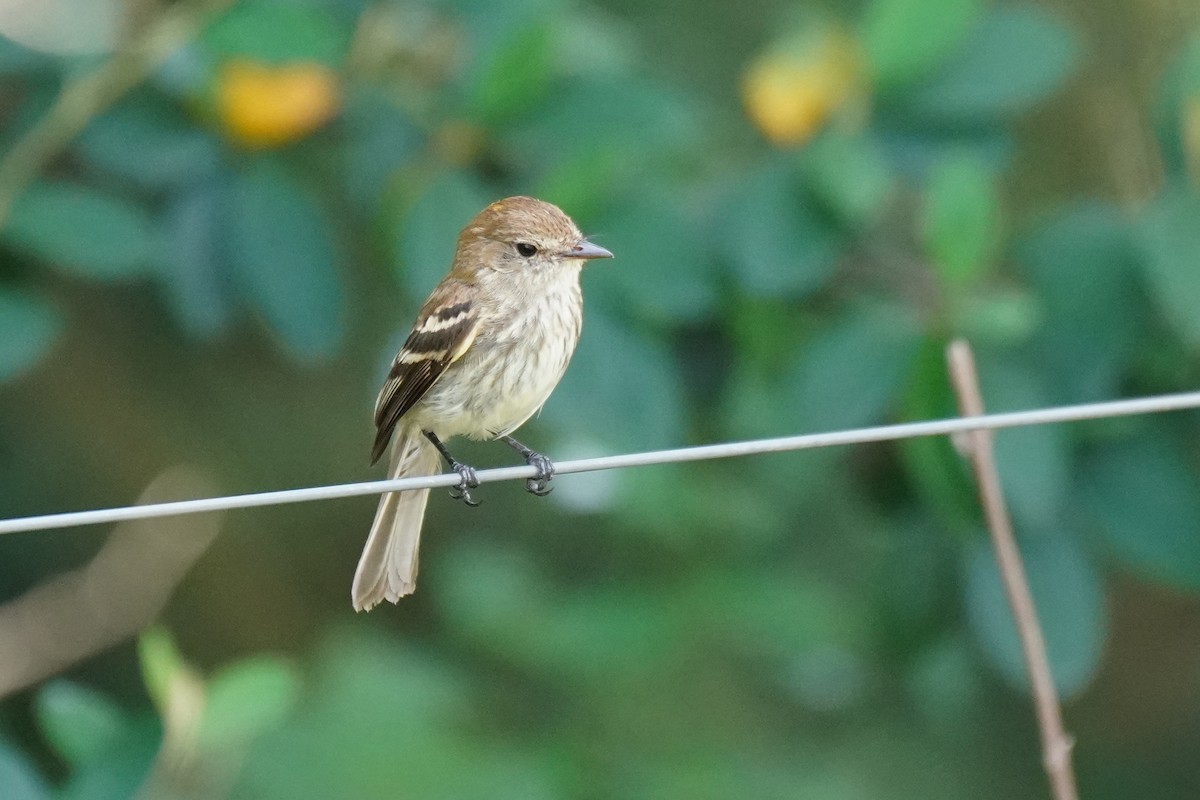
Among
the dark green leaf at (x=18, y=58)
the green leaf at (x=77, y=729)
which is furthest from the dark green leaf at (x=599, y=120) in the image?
the green leaf at (x=77, y=729)

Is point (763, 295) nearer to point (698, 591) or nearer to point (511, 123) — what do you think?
point (511, 123)

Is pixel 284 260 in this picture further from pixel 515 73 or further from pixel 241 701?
pixel 241 701

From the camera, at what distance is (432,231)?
12.3ft

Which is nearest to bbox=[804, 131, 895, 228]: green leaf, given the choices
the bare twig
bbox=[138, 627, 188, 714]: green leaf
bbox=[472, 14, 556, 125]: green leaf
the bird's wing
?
bbox=[472, 14, 556, 125]: green leaf

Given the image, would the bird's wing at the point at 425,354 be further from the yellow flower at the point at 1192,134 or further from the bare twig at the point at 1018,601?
the yellow flower at the point at 1192,134

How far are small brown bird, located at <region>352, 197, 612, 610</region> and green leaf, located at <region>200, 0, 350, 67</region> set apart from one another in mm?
565

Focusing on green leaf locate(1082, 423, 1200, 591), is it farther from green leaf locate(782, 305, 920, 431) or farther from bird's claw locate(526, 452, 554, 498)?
bird's claw locate(526, 452, 554, 498)

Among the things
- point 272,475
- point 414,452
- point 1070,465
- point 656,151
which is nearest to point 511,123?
point 656,151

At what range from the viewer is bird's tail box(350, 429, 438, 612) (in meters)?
3.67

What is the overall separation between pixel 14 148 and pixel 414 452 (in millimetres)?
1322

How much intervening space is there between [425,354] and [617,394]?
0.50m

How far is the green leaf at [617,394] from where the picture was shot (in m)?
3.73

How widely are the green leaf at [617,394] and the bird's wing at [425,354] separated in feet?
1.02

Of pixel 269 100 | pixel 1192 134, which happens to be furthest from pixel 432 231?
pixel 1192 134
